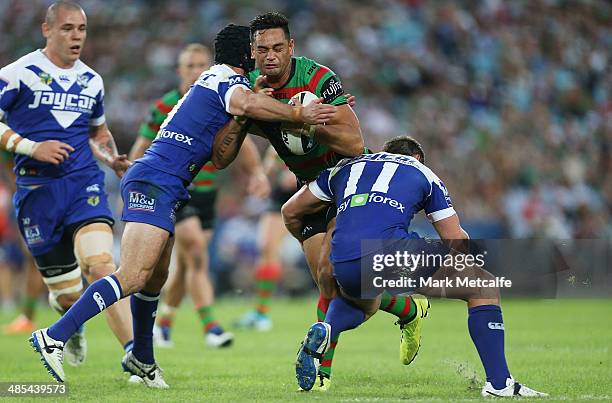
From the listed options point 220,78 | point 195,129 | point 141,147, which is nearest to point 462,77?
point 141,147

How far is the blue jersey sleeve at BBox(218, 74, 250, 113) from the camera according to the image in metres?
6.56

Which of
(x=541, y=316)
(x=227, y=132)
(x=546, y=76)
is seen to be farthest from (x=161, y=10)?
(x=227, y=132)

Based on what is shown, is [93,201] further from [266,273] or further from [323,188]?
[266,273]

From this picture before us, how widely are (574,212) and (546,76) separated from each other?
13.0ft

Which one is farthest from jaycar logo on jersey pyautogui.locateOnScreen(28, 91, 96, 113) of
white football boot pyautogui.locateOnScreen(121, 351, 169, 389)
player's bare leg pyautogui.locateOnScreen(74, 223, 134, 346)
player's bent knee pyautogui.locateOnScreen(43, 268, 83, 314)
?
white football boot pyautogui.locateOnScreen(121, 351, 169, 389)

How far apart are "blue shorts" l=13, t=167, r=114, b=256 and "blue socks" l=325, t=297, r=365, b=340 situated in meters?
2.27

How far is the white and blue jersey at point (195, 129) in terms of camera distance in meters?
6.67

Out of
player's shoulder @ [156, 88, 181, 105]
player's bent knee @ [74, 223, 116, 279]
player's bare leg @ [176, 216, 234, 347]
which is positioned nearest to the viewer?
player's bent knee @ [74, 223, 116, 279]

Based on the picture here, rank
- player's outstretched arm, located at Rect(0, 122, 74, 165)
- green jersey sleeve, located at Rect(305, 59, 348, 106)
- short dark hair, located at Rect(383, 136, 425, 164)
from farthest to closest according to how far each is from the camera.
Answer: player's outstretched arm, located at Rect(0, 122, 74, 165), short dark hair, located at Rect(383, 136, 425, 164), green jersey sleeve, located at Rect(305, 59, 348, 106)

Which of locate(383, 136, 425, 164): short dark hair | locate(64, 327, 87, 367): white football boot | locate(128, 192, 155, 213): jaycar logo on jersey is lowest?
locate(64, 327, 87, 367): white football boot

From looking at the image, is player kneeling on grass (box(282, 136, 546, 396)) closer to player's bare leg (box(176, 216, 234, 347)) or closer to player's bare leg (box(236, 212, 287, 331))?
player's bare leg (box(176, 216, 234, 347))

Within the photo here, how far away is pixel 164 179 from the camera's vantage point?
6.62 meters

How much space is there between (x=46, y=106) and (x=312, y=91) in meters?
2.46

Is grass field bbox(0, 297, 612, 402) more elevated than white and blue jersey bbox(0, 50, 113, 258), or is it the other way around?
white and blue jersey bbox(0, 50, 113, 258)
